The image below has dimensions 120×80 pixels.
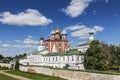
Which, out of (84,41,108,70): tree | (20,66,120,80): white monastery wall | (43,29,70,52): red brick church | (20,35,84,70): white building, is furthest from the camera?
(43,29,70,52): red brick church

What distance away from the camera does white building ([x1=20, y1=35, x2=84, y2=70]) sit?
61.6 m

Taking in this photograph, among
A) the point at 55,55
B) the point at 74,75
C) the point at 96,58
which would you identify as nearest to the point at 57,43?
the point at 55,55

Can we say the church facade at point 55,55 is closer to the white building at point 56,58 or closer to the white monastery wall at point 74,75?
the white building at point 56,58

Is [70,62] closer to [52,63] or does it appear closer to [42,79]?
[52,63]

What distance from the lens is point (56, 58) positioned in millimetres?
68750

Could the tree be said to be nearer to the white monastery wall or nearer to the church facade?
the church facade

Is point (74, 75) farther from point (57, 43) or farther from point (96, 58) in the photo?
point (57, 43)

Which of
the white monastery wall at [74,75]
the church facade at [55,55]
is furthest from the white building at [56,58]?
the white monastery wall at [74,75]

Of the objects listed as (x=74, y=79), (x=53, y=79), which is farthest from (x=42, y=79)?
(x=74, y=79)

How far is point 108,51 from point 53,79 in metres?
20.0

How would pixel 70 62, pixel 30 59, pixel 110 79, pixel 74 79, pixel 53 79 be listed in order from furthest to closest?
pixel 30 59, pixel 70 62, pixel 53 79, pixel 74 79, pixel 110 79

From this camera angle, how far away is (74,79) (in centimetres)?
3506

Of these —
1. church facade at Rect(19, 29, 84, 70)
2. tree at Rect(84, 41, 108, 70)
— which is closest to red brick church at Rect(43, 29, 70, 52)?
church facade at Rect(19, 29, 84, 70)

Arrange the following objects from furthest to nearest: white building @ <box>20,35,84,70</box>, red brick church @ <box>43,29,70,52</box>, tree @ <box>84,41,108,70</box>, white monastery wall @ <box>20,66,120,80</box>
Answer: red brick church @ <box>43,29,70,52</box> → white building @ <box>20,35,84,70</box> → tree @ <box>84,41,108,70</box> → white monastery wall @ <box>20,66,120,80</box>
